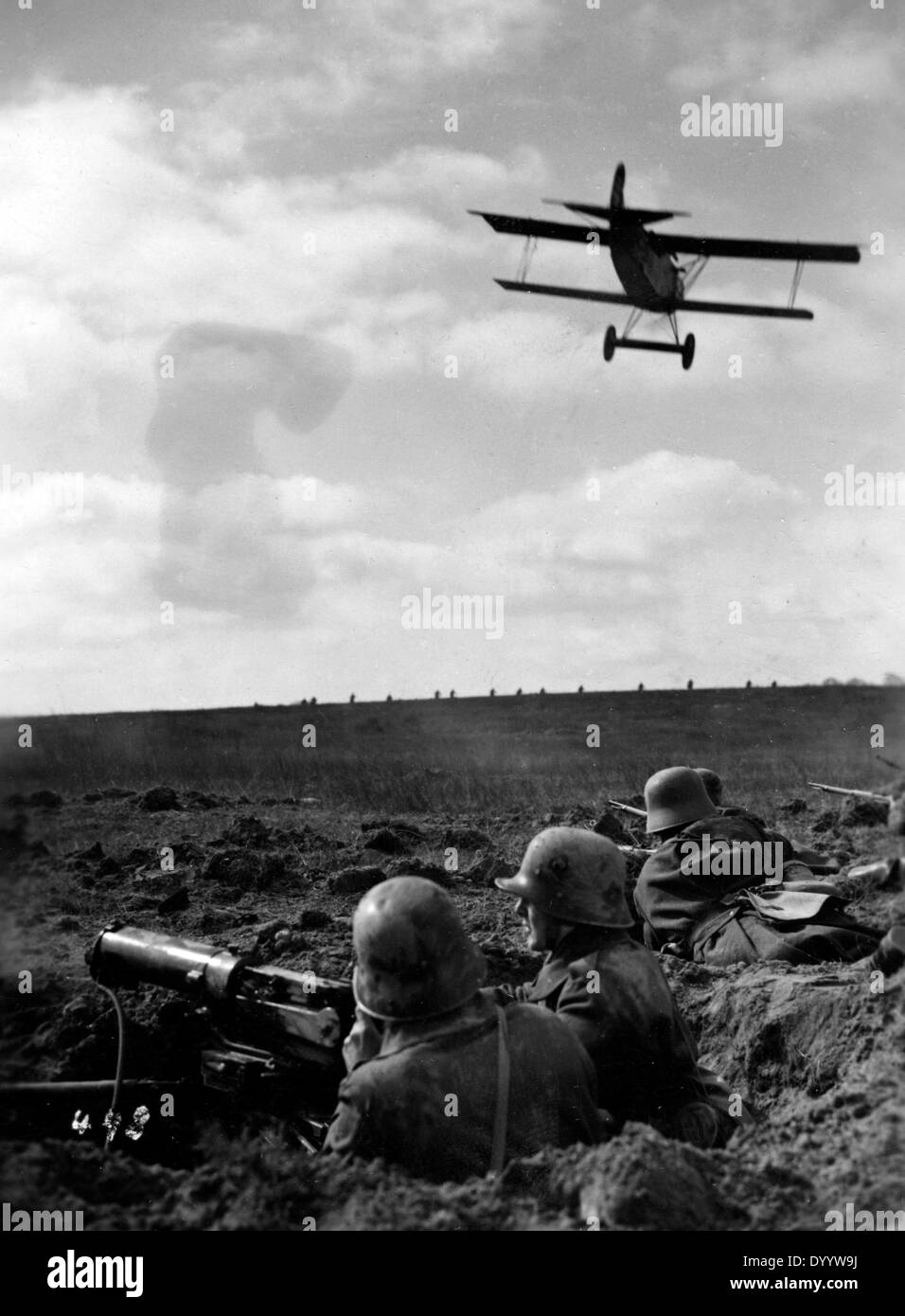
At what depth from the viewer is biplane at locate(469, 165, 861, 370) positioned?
1798 cm

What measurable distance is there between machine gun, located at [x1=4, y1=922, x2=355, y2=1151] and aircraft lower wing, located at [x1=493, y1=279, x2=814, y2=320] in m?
15.6

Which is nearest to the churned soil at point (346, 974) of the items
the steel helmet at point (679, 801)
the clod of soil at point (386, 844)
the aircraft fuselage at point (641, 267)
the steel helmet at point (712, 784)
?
the clod of soil at point (386, 844)

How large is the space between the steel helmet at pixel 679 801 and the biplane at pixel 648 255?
1029 cm

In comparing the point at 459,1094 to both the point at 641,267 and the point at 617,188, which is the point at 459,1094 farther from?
the point at 617,188

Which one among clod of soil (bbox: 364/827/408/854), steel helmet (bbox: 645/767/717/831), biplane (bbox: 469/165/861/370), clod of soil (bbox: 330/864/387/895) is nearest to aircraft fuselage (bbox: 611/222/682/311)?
biplane (bbox: 469/165/861/370)

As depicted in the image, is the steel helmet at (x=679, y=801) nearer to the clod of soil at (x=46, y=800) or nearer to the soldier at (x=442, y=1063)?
Answer: the soldier at (x=442, y=1063)

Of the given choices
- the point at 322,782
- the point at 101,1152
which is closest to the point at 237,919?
the point at 101,1152

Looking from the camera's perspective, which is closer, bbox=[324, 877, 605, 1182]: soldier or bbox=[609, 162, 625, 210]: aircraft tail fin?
bbox=[324, 877, 605, 1182]: soldier

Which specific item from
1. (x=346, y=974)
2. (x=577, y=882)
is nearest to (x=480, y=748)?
(x=346, y=974)

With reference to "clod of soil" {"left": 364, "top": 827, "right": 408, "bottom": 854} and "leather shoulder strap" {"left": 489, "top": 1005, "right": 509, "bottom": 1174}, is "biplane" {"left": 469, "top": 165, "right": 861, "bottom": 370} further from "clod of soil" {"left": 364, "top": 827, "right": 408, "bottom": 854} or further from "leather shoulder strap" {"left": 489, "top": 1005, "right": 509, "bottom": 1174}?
"leather shoulder strap" {"left": 489, "top": 1005, "right": 509, "bottom": 1174}

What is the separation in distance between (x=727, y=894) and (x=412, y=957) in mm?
4784

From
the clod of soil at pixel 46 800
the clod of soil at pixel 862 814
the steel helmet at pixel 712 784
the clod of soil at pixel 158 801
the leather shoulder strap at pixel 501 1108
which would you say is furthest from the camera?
the clod of soil at pixel 158 801

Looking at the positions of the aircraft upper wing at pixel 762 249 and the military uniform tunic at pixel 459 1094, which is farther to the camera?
the aircraft upper wing at pixel 762 249

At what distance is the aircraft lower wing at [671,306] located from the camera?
19219 millimetres
